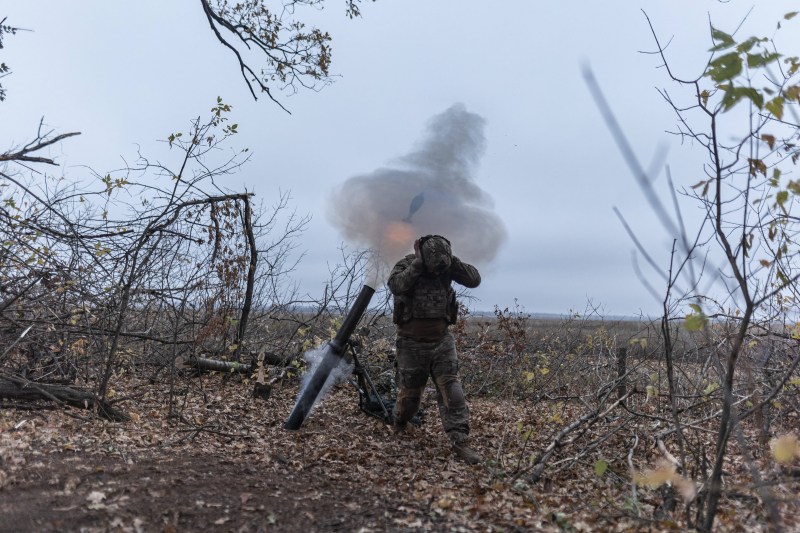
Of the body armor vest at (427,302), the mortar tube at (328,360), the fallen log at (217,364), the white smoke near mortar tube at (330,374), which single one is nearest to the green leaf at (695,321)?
the body armor vest at (427,302)

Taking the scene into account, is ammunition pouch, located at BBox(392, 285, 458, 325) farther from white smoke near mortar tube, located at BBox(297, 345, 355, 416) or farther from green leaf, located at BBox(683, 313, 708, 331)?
green leaf, located at BBox(683, 313, 708, 331)

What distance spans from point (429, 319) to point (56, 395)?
14.0 ft

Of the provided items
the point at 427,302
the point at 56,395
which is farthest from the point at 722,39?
the point at 56,395

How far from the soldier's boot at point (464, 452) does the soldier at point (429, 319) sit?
0.71 feet

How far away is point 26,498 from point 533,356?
956 centimetres

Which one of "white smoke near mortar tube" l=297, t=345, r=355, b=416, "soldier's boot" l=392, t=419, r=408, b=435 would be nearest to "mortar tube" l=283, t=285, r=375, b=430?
"white smoke near mortar tube" l=297, t=345, r=355, b=416

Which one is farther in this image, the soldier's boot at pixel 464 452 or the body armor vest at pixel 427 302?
the body armor vest at pixel 427 302

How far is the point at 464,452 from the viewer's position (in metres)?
6.33

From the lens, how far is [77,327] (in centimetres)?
764

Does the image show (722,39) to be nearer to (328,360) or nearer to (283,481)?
(283,481)

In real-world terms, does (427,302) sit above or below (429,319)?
above

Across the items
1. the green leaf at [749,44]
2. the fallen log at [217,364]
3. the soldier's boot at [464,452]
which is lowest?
the soldier's boot at [464,452]

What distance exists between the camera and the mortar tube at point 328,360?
276 inches

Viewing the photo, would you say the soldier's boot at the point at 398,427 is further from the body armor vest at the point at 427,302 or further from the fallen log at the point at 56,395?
the fallen log at the point at 56,395
